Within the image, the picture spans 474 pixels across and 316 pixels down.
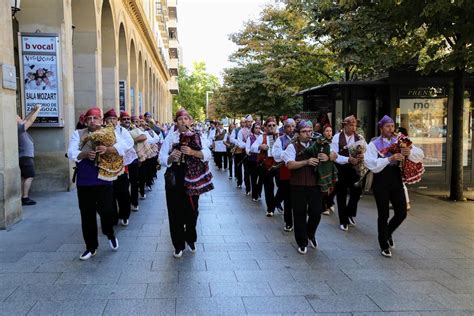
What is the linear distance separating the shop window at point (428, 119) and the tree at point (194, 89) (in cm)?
8410

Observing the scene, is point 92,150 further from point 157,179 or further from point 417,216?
point 157,179

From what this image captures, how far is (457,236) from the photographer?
7648 mm

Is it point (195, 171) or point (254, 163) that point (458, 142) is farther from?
point (195, 171)

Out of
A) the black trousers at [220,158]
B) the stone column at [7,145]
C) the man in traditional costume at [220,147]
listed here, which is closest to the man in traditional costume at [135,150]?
the stone column at [7,145]

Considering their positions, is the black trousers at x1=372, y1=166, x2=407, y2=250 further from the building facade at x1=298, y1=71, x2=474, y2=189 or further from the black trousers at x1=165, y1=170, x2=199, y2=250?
the building facade at x1=298, y1=71, x2=474, y2=189

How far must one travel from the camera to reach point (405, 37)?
11.1 m

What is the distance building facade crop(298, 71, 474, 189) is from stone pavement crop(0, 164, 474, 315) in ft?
13.8

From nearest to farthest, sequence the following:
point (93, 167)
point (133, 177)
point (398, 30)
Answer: point (93, 167) → point (133, 177) → point (398, 30)

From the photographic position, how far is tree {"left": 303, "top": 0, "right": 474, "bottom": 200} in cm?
938

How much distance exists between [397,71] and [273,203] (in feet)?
16.7

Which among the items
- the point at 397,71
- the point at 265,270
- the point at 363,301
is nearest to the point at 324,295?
the point at 363,301

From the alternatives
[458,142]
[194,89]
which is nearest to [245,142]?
[458,142]

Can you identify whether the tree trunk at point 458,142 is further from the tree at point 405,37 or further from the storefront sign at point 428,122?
the storefront sign at point 428,122

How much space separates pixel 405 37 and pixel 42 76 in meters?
8.36
